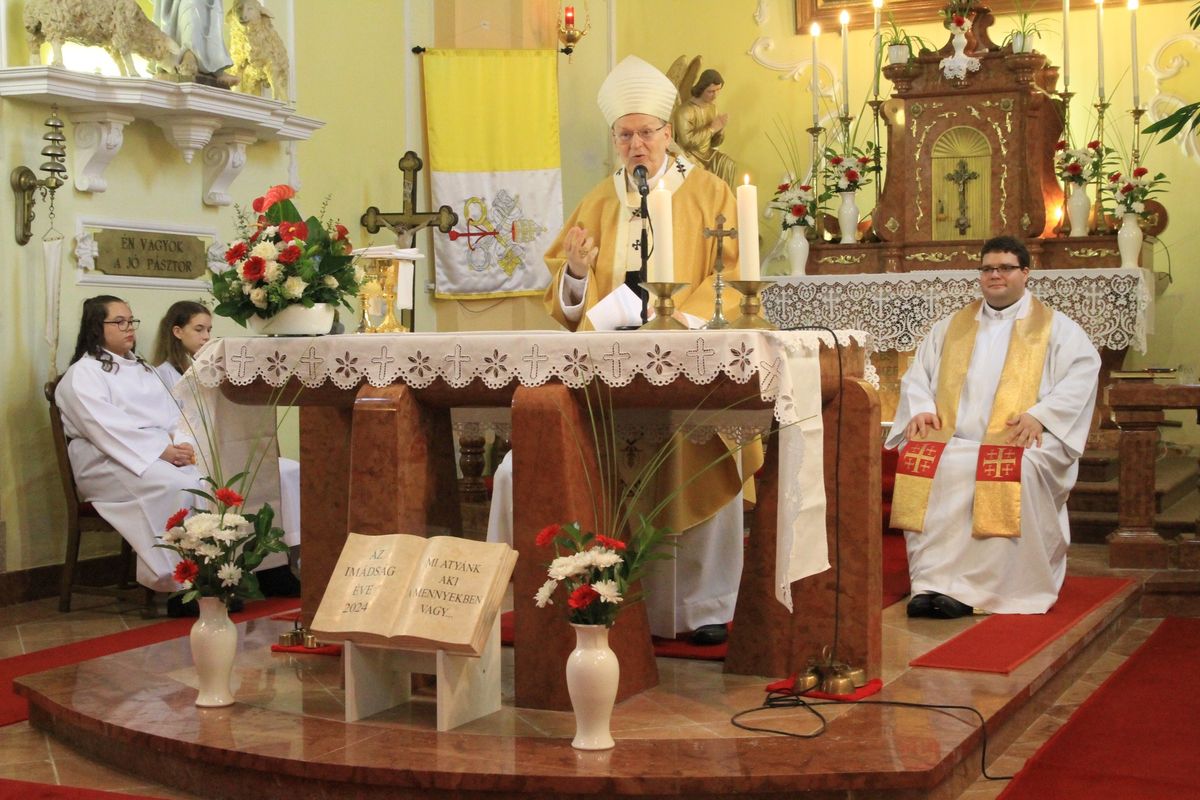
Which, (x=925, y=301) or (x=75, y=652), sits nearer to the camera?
(x=75, y=652)

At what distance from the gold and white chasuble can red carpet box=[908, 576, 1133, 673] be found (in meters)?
0.13

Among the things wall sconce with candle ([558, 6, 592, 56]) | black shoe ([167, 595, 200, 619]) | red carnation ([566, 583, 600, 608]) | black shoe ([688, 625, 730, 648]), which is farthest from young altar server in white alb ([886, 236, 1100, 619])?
wall sconce with candle ([558, 6, 592, 56])

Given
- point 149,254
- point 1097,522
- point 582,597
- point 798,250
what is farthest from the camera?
point 798,250

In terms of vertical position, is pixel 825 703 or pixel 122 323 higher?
pixel 122 323

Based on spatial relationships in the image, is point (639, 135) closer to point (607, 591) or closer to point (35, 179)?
point (607, 591)

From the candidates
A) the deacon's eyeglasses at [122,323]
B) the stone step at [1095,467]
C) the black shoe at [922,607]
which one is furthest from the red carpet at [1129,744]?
the deacon's eyeglasses at [122,323]

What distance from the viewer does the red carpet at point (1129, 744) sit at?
3.74 metres

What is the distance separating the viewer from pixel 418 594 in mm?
3871

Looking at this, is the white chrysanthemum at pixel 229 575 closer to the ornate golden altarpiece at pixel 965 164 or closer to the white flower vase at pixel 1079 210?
the ornate golden altarpiece at pixel 965 164

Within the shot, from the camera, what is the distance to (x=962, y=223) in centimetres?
920

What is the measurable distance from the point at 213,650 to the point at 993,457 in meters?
3.26

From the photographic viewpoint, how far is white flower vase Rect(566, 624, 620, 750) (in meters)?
3.57

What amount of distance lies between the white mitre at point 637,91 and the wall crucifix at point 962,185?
4.59 metres

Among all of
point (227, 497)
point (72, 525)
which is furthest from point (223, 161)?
point (227, 497)
